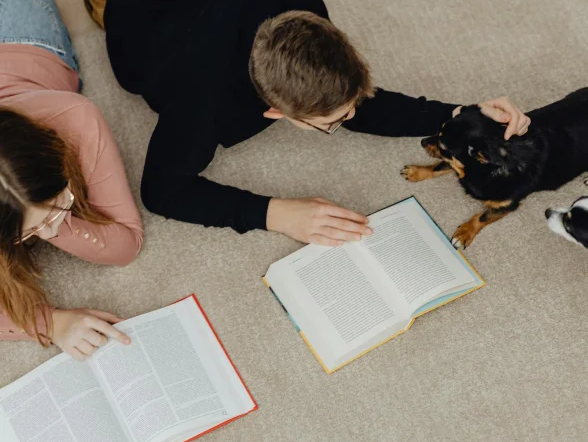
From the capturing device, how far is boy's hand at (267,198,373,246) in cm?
119

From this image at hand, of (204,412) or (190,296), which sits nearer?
(204,412)

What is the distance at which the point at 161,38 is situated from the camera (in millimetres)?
1057

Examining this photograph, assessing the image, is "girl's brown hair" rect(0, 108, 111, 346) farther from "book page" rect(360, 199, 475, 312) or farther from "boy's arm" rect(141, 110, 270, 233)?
"book page" rect(360, 199, 475, 312)

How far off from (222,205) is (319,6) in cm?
50

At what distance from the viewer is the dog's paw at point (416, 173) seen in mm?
1411

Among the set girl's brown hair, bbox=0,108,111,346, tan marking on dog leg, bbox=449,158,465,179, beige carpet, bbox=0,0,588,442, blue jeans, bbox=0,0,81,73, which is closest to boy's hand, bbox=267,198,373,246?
beige carpet, bbox=0,0,588,442

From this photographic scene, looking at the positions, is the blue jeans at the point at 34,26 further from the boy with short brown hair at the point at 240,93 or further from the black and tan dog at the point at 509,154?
the black and tan dog at the point at 509,154

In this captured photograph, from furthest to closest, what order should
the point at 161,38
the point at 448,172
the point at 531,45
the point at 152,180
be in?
1. the point at 531,45
2. the point at 448,172
3. the point at 152,180
4. the point at 161,38

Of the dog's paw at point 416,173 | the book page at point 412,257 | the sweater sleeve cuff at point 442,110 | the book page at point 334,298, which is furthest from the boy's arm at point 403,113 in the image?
the book page at point 334,298

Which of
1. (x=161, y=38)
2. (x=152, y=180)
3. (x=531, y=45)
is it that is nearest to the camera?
(x=161, y=38)

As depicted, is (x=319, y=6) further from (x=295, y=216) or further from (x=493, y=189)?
(x=493, y=189)

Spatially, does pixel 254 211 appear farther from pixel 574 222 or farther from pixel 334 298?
pixel 574 222

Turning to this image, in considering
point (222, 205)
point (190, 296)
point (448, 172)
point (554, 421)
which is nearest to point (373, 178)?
point (448, 172)

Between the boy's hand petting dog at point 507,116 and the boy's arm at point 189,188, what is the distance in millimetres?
556
